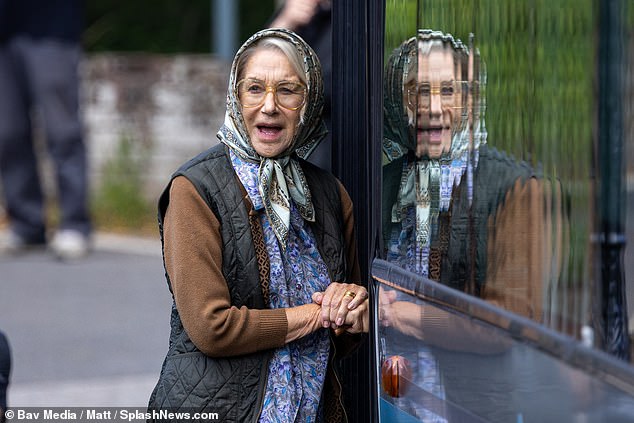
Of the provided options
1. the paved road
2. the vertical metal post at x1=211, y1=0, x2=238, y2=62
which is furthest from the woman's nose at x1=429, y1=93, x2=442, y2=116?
the vertical metal post at x1=211, y1=0, x2=238, y2=62

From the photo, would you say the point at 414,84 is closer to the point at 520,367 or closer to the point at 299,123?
the point at 299,123

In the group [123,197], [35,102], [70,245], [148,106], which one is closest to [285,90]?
[70,245]

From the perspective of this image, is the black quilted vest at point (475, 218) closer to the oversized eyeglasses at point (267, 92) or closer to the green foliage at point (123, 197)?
the oversized eyeglasses at point (267, 92)

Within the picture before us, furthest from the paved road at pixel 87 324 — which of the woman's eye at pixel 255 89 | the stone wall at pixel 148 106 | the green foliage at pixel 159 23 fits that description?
the green foliage at pixel 159 23

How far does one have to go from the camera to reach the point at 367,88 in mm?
3377

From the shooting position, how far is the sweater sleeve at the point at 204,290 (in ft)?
9.23

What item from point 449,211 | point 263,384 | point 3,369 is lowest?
point 3,369

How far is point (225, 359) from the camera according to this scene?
9.50 ft

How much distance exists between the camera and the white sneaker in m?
10.3

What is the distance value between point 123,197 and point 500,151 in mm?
10149

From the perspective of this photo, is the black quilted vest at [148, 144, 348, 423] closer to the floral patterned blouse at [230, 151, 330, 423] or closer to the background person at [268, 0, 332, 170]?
the floral patterned blouse at [230, 151, 330, 423]

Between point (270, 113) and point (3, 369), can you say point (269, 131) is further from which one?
point (3, 369)

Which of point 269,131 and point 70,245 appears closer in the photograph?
point 269,131

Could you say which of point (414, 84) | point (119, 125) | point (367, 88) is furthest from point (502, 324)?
point (119, 125)
